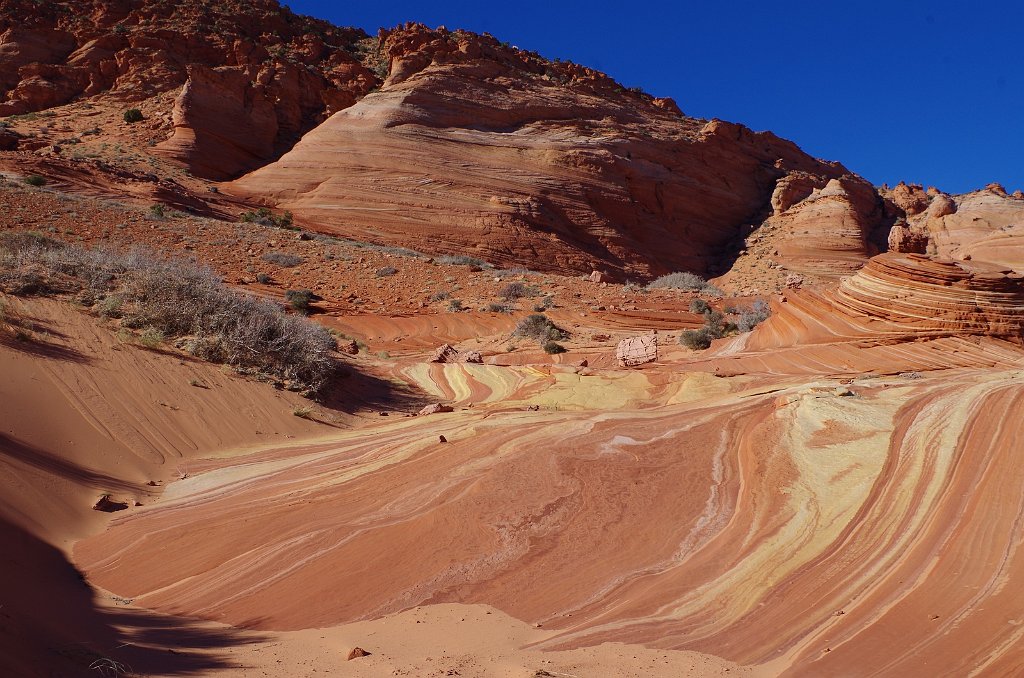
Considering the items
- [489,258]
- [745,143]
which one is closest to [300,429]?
[489,258]

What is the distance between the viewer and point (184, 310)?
9.15 m

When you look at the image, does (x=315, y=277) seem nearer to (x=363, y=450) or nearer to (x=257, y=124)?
(x=363, y=450)

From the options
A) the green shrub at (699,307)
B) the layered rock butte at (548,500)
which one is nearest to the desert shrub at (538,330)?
the layered rock butte at (548,500)

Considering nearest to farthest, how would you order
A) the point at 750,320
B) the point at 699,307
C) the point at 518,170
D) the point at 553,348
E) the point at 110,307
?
the point at 110,307 → the point at 553,348 → the point at 750,320 → the point at 699,307 → the point at 518,170

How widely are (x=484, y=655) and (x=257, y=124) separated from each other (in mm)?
41685

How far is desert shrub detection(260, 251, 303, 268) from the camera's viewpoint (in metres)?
21.5

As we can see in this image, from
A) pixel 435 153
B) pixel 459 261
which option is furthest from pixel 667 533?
pixel 435 153

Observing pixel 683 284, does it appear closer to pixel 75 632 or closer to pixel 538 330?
pixel 538 330

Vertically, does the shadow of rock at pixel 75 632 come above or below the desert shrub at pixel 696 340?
below

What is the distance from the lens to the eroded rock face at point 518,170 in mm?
33812

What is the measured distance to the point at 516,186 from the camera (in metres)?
→ 36.4

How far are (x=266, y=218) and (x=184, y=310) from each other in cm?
2254

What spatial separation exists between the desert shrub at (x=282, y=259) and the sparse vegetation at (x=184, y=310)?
11.4 metres

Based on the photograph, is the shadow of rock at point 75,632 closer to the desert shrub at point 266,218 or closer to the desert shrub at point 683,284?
the desert shrub at point 683,284
